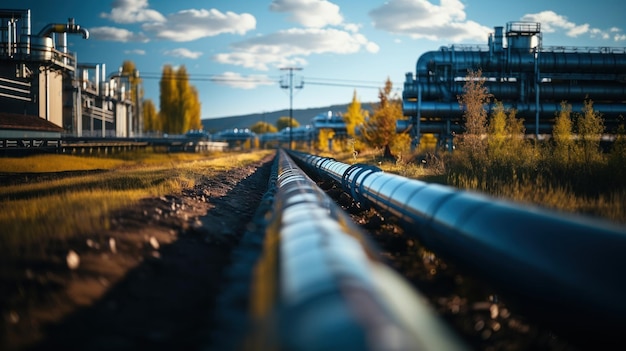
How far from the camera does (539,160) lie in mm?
15711

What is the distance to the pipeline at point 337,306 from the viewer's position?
268cm

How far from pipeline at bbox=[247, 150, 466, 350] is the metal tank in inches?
1450

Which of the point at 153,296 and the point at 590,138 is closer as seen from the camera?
the point at 153,296

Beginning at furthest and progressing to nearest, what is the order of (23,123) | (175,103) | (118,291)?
(175,103), (23,123), (118,291)

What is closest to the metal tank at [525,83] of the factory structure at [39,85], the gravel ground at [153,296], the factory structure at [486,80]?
the factory structure at [486,80]

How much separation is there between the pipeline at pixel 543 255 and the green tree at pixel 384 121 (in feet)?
111

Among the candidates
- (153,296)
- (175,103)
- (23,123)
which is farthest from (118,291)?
(175,103)

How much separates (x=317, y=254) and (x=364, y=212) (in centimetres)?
986

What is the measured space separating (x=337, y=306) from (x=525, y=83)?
42.5 meters

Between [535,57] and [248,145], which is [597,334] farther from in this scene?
[248,145]

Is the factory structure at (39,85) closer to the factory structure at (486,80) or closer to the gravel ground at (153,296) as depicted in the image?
the factory structure at (486,80)

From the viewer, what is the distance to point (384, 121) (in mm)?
41500

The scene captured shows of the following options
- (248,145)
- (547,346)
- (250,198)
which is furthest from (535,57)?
(248,145)

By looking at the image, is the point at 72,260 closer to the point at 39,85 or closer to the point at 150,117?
the point at 39,85
